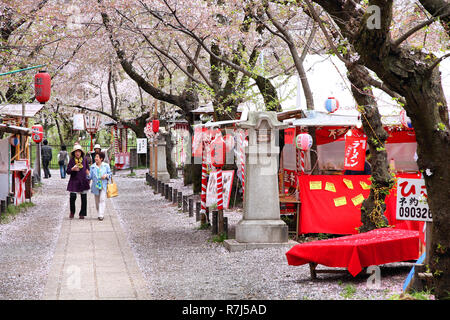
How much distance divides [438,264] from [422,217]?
74cm

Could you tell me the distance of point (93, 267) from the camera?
10039mm

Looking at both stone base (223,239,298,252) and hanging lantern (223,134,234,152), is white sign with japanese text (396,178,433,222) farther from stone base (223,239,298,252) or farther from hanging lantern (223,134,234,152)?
hanging lantern (223,134,234,152)

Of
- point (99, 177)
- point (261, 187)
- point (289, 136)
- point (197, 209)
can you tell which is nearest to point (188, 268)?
point (261, 187)

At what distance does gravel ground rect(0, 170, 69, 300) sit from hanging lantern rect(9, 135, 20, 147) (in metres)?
2.12

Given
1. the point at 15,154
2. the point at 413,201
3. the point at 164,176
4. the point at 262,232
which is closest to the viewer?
the point at 413,201

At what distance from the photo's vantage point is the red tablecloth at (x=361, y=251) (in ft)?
26.3

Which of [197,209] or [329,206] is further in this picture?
[197,209]

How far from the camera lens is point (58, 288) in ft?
27.7

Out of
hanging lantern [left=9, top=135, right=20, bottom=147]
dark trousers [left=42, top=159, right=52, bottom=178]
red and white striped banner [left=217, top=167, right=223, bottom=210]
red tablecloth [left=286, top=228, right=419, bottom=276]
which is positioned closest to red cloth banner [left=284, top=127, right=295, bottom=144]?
red and white striped banner [left=217, top=167, right=223, bottom=210]

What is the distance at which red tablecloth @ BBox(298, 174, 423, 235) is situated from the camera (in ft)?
43.4

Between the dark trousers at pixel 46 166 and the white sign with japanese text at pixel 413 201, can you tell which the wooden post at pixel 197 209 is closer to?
the white sign with japanese text at pixel 413 201

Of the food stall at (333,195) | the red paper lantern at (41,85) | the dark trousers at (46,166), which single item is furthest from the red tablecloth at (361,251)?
the dark trousers at (46,166)

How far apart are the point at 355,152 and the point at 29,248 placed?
7382mm

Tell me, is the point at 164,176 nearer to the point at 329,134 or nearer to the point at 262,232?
the point at 329,134
